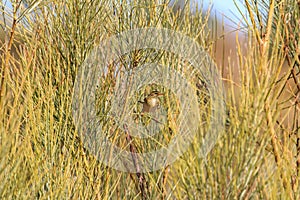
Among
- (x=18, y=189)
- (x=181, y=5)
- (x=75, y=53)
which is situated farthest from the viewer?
(x=181, y=5)

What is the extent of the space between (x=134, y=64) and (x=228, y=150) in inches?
30.0

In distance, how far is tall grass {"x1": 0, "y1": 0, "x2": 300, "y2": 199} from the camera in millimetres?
823

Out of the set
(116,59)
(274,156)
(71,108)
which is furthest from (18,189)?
(116,59)

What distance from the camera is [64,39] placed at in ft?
4.87

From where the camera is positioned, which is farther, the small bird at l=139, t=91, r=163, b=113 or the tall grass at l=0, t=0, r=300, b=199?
the small bird at l=139, t=91, r=163, b=113

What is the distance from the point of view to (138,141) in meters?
1.48

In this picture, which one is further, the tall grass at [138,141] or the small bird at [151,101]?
the small bird at [151,101]

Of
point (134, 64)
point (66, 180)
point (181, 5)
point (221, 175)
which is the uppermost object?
point (181, 5)

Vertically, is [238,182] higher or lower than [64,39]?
lower

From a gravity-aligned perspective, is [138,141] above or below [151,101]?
below

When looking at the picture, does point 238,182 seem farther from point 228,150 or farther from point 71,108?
point 71,108

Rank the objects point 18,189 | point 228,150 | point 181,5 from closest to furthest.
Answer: point 228,150 < point 18,189 < point 181,5

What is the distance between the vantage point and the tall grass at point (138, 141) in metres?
0.82

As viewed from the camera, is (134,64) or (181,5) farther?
(181,5)
